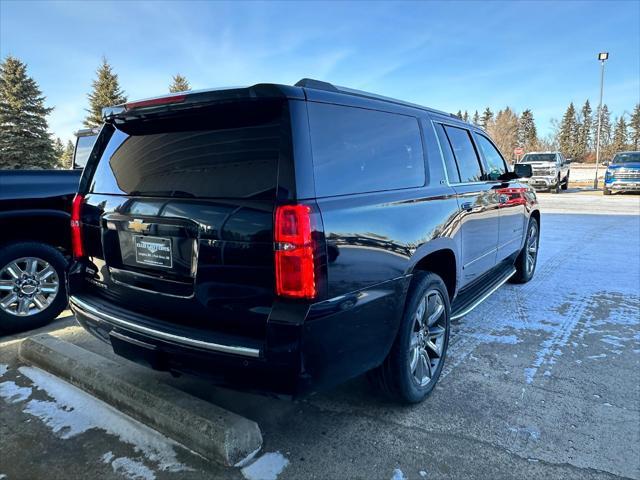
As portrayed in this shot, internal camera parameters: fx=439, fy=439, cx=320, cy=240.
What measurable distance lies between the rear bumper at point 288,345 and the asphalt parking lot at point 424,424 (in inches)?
19.6

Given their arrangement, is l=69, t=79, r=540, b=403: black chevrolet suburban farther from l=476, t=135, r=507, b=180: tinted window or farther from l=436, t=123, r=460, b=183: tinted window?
l=476, t=135, r=507, b=180: tinted window

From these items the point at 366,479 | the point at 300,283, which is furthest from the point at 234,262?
the point at 366,479

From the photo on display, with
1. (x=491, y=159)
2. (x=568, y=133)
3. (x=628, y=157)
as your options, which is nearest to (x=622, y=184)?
(x=628, y=157)

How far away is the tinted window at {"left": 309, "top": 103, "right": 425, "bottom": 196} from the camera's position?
2.15 m

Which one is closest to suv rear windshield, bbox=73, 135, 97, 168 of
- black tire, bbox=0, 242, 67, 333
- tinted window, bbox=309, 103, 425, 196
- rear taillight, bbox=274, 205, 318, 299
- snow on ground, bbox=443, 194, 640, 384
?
black tire, bbox=0, 242, 67, 333

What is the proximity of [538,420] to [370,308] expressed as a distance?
1.34 meters

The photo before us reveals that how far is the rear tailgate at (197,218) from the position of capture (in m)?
2.03

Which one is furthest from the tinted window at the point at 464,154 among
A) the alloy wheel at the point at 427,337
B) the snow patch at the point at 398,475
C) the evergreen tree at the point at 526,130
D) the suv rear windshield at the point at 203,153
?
the evergreen tree at the point at 526,130

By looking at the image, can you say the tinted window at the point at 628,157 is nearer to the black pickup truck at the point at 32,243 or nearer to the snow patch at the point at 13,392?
the black pickup truck at the point at 32,243

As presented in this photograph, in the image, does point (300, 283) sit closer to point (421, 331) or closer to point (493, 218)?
point (421, 331)

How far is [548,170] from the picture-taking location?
23344 millimetres

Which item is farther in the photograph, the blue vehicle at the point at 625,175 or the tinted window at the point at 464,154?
the blue vehicle at the point at 625,175

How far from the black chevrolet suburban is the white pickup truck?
23.4 m

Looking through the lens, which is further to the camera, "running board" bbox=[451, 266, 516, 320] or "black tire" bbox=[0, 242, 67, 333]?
"black tire" bbox=[0, 242, 67, 333]
